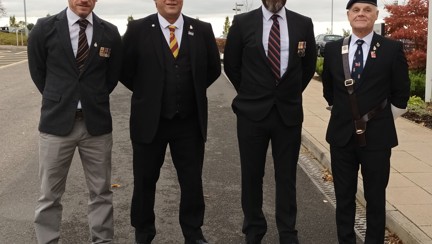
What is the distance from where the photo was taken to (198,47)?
390 centimetres

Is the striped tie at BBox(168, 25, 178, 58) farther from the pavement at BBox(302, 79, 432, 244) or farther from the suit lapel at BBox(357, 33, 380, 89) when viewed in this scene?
the pavement at BBox(302, 79, 432, 244)

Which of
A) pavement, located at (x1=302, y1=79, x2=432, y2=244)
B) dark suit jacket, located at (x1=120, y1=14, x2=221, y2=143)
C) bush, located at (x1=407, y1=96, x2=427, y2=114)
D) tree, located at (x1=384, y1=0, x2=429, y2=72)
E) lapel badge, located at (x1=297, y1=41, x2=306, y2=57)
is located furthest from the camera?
tree, located at (x1=384, y1=0, x2=429, y2=72)

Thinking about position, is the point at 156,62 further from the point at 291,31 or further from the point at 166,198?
the point at 166,198

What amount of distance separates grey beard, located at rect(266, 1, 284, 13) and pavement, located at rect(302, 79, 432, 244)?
2138 millimetres

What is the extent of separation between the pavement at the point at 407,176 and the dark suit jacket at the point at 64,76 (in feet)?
8.83

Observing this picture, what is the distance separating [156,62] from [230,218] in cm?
186

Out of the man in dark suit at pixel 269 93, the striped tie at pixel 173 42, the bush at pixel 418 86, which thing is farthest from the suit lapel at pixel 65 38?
the bush at pixel 418 86

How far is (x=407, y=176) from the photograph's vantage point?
5.88 m

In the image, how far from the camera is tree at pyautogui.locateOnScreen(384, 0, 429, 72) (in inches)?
508

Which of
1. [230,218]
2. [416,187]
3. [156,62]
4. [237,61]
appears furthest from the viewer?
[416,187]

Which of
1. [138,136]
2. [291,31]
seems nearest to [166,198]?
[138,136]

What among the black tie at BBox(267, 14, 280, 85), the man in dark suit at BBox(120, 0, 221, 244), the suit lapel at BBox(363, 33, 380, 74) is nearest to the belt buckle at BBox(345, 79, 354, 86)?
the suit lapel at BBox(363, 33, 380, 74)

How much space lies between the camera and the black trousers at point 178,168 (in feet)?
12.9

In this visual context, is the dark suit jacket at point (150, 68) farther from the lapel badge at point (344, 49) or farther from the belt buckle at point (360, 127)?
the belt buckle at point (360, 127)
